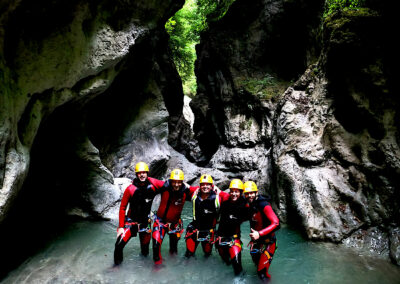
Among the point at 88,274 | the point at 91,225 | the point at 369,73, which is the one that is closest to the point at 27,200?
the point at 91,225

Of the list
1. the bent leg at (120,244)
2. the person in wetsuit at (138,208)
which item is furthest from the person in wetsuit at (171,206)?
the bent leg at (120,244)

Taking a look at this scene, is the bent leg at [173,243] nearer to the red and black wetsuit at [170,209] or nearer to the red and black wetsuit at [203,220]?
the red and black wetsuit at [170,209]

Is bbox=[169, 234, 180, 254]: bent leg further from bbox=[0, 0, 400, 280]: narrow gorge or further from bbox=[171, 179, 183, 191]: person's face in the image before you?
bbox=[0, 0, 400, 280]: narrow gorge

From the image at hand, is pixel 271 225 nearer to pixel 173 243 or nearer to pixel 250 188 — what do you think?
pixel 250 188

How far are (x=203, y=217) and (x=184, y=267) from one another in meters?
1.15

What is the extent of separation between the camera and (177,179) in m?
5.65

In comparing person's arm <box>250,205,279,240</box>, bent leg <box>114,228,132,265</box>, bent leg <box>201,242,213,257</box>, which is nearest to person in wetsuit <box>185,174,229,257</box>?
bent leg <box>201,242,213,257</box>

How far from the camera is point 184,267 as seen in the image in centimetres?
558

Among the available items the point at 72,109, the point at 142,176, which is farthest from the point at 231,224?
the point at 72,109

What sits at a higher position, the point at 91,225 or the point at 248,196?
the point at 248,196

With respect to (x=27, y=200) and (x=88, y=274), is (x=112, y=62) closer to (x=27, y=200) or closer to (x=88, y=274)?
(x=27, y=200)

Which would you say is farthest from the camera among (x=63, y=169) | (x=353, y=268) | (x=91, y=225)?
(x=63, y=169)

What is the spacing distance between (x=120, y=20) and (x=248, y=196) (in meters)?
6.44

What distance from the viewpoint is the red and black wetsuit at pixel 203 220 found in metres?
5.54
